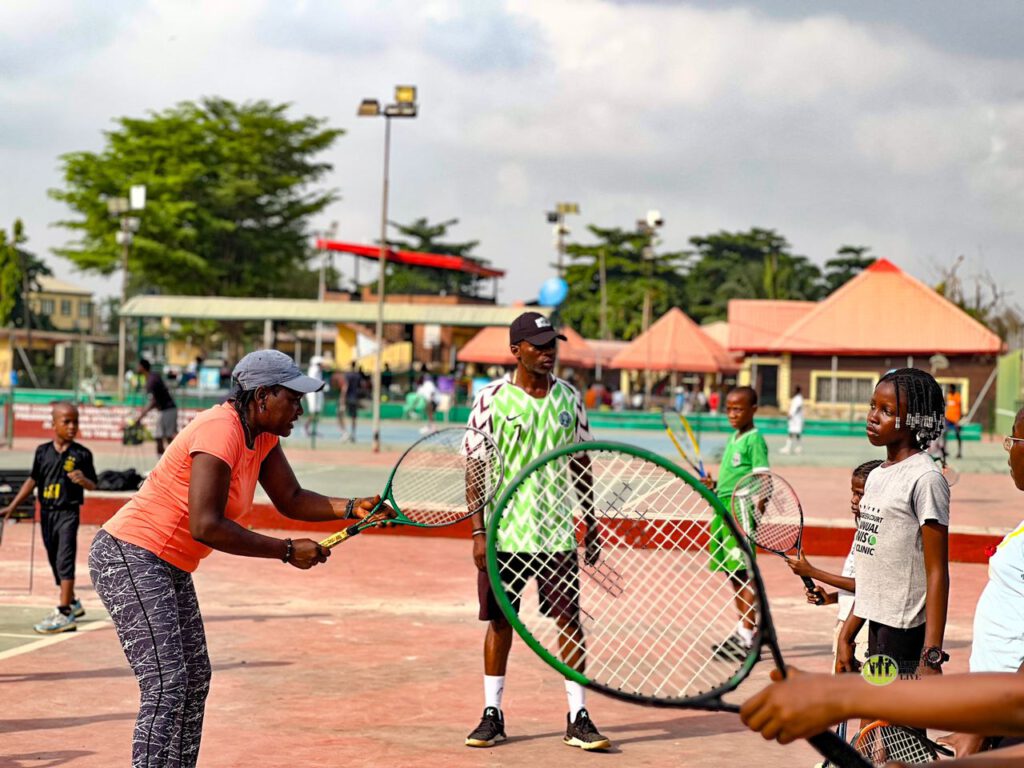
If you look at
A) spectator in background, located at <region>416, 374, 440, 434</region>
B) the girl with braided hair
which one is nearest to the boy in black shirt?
the girl with braided hair

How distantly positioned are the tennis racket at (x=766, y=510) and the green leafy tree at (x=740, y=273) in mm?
70127

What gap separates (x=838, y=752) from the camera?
2.27 m

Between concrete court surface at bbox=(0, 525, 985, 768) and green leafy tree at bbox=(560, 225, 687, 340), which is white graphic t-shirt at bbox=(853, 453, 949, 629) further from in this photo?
green leafy tree at bbox=(560, 225, 687, 340)

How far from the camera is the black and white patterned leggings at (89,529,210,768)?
4.15 m

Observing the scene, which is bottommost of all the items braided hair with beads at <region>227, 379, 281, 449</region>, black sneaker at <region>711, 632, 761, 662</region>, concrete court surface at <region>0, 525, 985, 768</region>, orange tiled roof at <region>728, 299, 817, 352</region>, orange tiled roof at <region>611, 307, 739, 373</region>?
concrete court surface at <region>0, 525, 985, 768</region>

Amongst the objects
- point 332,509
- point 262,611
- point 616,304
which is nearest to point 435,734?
point 332,509

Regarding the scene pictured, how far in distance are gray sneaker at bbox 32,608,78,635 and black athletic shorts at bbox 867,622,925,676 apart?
5620mm

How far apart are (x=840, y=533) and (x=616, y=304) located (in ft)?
231

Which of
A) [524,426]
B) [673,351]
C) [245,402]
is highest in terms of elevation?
[673,351]

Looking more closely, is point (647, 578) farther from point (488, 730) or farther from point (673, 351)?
point (673, 351)

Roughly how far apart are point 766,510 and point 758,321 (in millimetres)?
48572

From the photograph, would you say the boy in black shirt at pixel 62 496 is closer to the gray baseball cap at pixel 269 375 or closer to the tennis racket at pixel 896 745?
the gray baseball cap at pixel 269 375

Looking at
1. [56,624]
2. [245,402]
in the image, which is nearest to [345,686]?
[56,624]

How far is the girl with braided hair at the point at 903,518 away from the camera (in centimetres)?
444
